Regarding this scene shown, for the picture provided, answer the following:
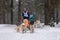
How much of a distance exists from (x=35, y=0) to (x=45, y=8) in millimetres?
2835

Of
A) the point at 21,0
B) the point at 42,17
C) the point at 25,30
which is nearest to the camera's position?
the point at 25,30

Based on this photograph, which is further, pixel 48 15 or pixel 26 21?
pixel 48 15

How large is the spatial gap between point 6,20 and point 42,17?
4647mm

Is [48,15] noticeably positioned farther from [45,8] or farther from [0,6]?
[0,6]

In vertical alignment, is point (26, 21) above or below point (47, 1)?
below

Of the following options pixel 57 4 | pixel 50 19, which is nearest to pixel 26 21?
pixel 50 19

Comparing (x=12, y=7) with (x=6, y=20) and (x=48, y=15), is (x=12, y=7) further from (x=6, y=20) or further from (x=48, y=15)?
(x=48, y=15)

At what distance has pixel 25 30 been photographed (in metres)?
15.7

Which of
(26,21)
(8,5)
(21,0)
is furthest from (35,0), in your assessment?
(26,21)

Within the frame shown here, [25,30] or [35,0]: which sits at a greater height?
[35,0]

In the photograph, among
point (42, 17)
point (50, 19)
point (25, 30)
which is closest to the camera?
point (25, 30)

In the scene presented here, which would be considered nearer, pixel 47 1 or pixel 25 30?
pixel 25 30

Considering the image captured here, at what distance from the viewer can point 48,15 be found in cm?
2367

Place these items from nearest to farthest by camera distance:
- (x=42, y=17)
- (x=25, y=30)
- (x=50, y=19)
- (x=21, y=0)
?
(x=25, y=30) < (x=50, y=19) < (x=21, y=0) < (x=42, y=17)
